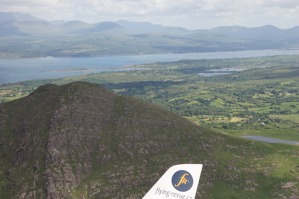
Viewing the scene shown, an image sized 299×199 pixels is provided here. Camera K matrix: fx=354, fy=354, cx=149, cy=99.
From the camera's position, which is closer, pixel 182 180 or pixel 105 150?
pixel 182 180

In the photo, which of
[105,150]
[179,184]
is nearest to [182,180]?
[179,184]

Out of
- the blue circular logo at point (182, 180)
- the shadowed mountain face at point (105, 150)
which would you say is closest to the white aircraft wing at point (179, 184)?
the blue circular logo at point (182, 180)


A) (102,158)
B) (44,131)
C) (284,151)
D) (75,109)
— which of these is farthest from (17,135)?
(284,151)

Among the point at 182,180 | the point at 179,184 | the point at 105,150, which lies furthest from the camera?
the point at 105,150

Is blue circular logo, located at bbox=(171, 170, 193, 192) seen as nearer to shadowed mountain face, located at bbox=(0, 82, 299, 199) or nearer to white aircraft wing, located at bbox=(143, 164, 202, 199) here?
white aircraft wing, located at bbox=(143, 164, 202, 199)

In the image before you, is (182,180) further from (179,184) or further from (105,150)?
(105,150)

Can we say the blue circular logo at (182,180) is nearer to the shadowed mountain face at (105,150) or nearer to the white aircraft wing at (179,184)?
the white aircraft wing at (179,184)
